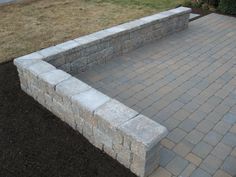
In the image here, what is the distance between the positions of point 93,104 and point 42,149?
108cm

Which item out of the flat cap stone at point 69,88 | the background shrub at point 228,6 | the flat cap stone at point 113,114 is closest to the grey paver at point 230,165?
Result: the flat cap stone at point 113,114

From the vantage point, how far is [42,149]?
414 centimetres

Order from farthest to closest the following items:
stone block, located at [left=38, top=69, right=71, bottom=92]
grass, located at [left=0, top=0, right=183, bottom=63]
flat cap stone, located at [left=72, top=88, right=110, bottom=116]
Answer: grass, located at [left=0, top=0, right=183, bottom=63], stone block, located at [left=38, top=69, right=71, bottom=92], flat cap stone, located at [left=72, top=88, right=110, bottom=116]

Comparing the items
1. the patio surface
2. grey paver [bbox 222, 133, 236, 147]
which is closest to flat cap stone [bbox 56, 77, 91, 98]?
the patio surface

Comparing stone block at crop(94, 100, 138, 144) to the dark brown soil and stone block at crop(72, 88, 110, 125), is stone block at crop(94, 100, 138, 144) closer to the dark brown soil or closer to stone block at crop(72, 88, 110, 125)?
stone block at crop(72, 88, 110, 125)

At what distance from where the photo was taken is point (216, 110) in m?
5.03

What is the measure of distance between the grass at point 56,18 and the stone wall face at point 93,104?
1970 mm

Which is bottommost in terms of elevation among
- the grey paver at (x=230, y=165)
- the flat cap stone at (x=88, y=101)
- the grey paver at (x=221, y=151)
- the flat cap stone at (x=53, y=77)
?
the grey paver at (x=230, y=165)

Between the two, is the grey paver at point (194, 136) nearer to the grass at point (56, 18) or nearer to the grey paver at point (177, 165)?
the grey paver at point (177, 165)

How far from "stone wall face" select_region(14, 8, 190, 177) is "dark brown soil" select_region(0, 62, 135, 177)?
0.49ft

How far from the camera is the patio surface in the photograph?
13.3ft

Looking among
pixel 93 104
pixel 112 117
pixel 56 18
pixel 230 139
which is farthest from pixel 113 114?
pixel 56 18

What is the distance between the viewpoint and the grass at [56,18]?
7742 mm

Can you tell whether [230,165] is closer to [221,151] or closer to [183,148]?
[221,151]
